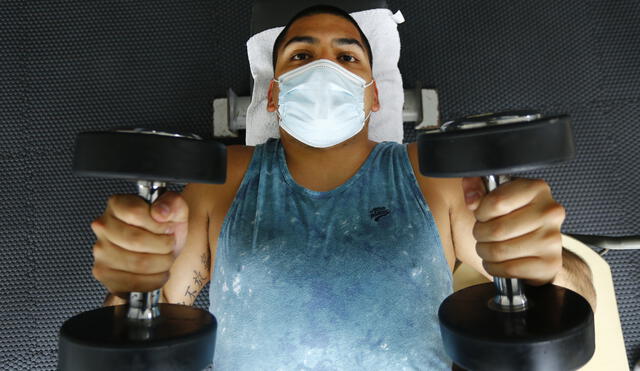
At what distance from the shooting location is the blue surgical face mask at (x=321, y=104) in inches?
54.7

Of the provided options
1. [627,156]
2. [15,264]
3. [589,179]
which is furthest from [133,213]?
[627,156]

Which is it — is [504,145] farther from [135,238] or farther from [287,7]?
[287,7]

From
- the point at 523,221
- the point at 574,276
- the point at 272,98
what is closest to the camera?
the point at 523,221

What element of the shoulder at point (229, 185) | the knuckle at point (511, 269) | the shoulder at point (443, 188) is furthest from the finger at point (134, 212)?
the shoulder at point (443, 188)

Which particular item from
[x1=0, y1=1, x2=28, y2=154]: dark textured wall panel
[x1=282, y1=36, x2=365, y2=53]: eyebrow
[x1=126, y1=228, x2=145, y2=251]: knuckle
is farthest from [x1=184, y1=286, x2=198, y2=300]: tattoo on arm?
[x1=0, y1=1, x2=28, y2=154]: dark textured wall panel

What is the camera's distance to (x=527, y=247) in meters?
0.87

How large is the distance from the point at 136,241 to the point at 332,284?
493mm

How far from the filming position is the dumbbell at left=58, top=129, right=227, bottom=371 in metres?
0.81

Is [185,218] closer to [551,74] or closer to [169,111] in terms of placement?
[169,111]

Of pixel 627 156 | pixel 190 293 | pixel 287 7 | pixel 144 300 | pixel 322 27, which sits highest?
pixel 287 7

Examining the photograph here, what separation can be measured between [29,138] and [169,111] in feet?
1.82

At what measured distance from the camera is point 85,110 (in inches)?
79.8

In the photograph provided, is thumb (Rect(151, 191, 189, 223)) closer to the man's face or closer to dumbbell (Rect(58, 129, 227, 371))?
dumbbell (Rect(58, 129, 227, 371))

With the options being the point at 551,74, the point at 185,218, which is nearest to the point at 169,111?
the point at 185,218
